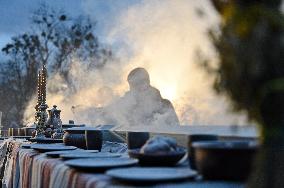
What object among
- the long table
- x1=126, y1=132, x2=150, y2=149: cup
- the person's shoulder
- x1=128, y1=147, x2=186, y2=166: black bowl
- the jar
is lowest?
the long table

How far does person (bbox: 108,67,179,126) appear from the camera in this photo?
8.05 metres

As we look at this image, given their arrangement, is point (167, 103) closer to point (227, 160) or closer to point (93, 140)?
point (93, 140)

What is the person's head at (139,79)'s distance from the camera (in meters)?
8.96

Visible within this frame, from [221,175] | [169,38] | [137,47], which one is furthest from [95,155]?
[137,47]

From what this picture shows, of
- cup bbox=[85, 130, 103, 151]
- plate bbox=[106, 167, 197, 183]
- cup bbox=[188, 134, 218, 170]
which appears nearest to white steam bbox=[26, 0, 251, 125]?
cup bbox=[188, 134, 218, 170]

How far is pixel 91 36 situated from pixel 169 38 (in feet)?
27.4

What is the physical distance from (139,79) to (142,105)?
727 millimetres

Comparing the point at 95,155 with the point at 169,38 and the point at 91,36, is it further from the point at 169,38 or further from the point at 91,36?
the point at 91,36

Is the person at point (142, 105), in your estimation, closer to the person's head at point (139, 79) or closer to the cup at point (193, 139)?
the person's head at point (139, 79)

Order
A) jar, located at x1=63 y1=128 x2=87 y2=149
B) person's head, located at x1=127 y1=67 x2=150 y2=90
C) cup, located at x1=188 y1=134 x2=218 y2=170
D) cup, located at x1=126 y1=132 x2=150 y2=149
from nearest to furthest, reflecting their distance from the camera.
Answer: cup, located at x1=188 y1=134 x2=218 y2=170, cup, located at x1=126 y1=132 x2=150 y2=149, jar, located at x1=63 y1=128 x2=87 y2=149, person's head, located at x1=127 y1=67 x2=150 y2=90

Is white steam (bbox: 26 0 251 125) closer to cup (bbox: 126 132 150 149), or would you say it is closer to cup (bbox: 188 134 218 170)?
cup (bbox: 188 134 218 170)

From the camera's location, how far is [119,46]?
13.5 m

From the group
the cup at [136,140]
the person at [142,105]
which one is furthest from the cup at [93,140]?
the person at [142,105]

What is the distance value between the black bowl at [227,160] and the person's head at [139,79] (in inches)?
292
